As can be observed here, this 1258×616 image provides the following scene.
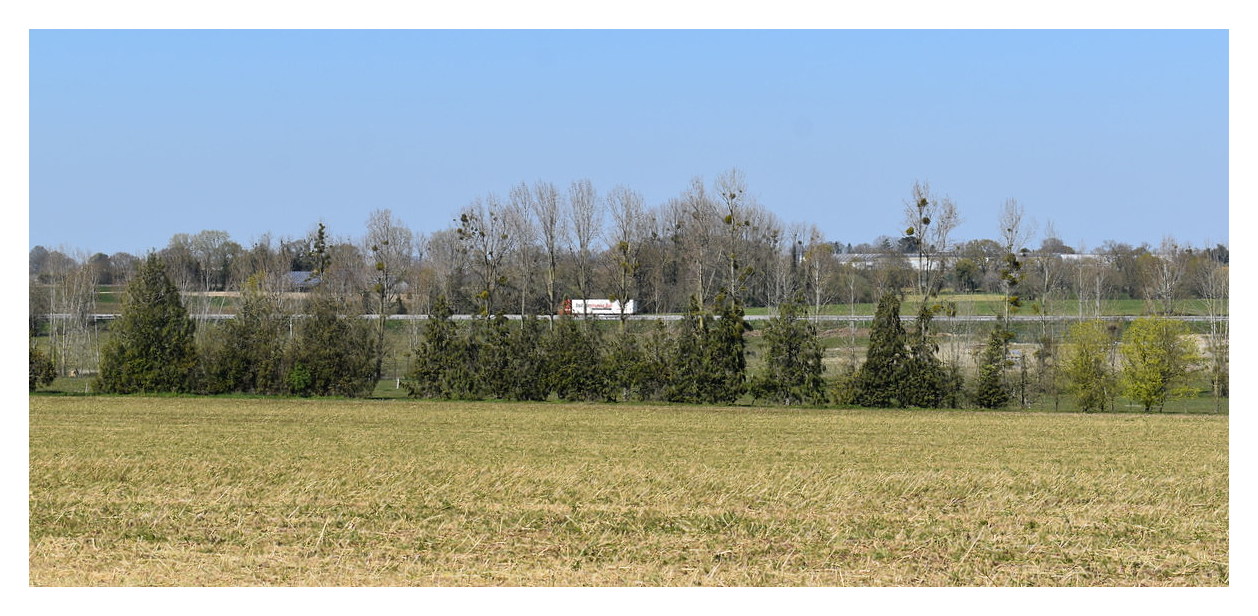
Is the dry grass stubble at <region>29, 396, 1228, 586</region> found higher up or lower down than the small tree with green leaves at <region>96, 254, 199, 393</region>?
lower down

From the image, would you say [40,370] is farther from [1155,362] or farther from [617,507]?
[1155,362]

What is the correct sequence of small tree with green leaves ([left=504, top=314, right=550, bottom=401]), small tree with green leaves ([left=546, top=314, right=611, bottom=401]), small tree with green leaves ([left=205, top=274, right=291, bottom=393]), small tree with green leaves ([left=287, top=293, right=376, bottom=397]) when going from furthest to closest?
1. small tree with green leaves ([left=205, top=274, right=291, bottom=393])
2. small tree with green leaves ([left=287, top=293, right=376, bottom=397])
3. small tree with green leaves ([left=504, top=314, right=550, bottom=401])
4. small tree with green leaves ([left=546, top=314, right=611, bottom=401])

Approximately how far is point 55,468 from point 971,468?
626 inches

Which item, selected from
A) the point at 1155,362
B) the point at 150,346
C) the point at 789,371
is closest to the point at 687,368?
the point at 789,371

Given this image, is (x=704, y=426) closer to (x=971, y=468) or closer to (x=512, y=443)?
(x=512, y=443)

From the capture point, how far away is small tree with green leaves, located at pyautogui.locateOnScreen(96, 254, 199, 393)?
46.0 m

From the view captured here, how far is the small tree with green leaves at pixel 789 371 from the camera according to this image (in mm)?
43594

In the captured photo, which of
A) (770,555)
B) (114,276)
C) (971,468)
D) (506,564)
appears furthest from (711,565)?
(114,276)

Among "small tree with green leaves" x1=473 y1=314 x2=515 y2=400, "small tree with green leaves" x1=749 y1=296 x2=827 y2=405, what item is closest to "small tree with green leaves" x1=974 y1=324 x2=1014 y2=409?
"small tree with green leaves" x1=749 y1=296 x2=827 y2=405

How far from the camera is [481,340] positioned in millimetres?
48719

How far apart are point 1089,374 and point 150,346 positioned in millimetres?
34085

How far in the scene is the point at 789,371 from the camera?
43.7 metres

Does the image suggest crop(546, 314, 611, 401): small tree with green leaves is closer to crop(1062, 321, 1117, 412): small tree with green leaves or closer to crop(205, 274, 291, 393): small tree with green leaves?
crop(205, 274, 291, 393): small tree with green leaves

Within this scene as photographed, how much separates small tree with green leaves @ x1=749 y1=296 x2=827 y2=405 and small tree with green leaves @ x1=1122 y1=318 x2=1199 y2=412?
11212 mm
